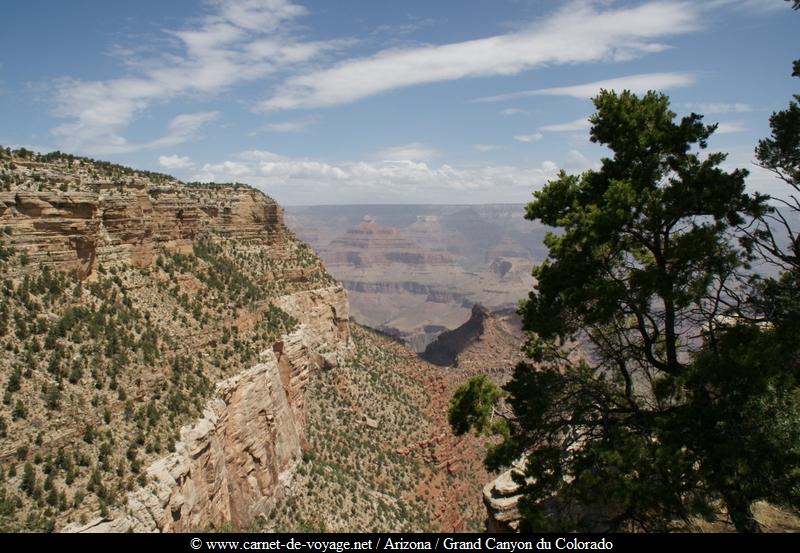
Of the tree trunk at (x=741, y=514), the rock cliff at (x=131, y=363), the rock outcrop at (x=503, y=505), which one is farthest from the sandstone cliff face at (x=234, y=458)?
the tree trunk at (x=741, y=514)

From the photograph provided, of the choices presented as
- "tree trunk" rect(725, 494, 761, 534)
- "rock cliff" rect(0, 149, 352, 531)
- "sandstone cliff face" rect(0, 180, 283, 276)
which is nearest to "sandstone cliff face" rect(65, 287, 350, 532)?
"rock cliff" rect(0, 149, 352, 531)

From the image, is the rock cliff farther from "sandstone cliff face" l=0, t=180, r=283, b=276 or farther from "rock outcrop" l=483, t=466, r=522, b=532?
"rock outcrop" l=483, t=466, r=522, b=532

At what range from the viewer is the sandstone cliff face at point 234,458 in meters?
16.9

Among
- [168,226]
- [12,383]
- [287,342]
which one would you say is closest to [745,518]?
[12,383]

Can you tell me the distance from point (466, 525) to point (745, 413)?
34947 millimetres

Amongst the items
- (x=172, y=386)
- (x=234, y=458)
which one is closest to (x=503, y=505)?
(x=234, y=458)

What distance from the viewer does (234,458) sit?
25.4 meters

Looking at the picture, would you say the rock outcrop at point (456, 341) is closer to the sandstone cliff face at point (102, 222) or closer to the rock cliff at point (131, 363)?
the sandstone cliff face at point (102, 222)

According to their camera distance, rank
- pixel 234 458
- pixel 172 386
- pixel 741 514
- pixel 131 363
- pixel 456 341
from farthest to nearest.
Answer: pixel 456 341, pixel 234 458, pixel 172 386, pixel 131 363, pixel 741 514

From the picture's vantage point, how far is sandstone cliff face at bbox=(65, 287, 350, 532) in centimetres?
1688

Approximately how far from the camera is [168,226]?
32469 mm

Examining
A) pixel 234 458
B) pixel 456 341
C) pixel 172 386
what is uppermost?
pixel 172 386

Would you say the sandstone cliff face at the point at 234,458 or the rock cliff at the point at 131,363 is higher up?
the rock cliff at the point at 131,363

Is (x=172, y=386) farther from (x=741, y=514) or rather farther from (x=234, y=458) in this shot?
(x=741, y=514)
